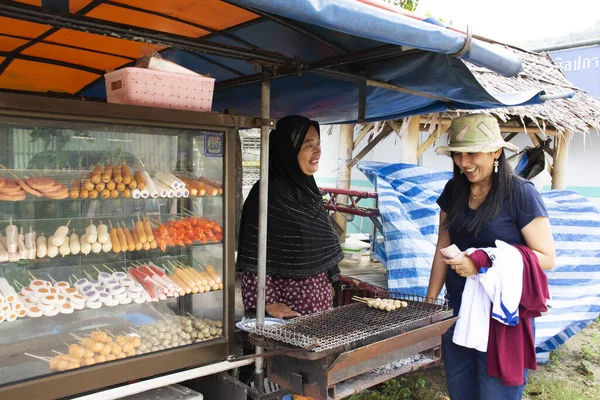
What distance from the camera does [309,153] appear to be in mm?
3432

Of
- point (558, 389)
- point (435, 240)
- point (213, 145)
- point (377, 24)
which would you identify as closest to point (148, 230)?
point (213, 145)

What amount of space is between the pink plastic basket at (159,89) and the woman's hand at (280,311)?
4.57 feet

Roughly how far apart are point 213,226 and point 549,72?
8.37m

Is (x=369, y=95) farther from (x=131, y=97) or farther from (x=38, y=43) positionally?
(x=38, y=43)

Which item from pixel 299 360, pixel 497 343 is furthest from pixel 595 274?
pixel 299 360

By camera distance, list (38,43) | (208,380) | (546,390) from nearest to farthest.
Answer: (208,380)
(38,43)
(546,390)

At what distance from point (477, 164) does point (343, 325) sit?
4.10 feet

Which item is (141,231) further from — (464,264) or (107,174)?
(464,264)

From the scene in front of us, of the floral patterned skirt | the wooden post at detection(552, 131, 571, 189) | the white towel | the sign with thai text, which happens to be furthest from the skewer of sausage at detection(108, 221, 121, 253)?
the sign with thai text

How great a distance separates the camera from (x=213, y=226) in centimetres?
284

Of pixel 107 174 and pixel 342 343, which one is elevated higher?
pixel 107 174

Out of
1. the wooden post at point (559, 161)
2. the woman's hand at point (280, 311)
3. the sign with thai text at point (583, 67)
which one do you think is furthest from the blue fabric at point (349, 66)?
the sign with thai text at point (583, 67)

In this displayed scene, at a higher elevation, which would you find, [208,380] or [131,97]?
[131,97]

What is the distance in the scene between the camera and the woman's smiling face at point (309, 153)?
3.42 meters
